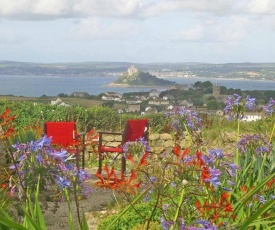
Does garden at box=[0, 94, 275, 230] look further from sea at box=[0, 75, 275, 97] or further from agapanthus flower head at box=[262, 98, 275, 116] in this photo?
sea at box=[0, 75, 275, 97]

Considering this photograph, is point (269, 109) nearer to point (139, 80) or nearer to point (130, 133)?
point (130, 133)

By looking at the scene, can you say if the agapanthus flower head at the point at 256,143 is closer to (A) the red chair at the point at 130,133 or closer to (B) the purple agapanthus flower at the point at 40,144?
(B) the purple agapanthus flower at the point at 40,144

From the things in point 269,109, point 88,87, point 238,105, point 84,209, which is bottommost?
point 88,87

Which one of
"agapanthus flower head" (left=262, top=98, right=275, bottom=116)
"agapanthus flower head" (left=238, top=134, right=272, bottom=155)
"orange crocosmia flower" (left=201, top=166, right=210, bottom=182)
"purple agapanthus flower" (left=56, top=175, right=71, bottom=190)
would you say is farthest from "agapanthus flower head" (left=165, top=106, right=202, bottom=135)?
"purple agapanthus flower" (left=56, top=175, right=71, bottom=190)

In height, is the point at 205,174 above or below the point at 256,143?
above

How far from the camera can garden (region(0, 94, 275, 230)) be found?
8.13 feet

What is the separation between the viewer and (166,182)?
3.35 m

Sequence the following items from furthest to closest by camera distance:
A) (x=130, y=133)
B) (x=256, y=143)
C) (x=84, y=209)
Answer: (x=130, y=133) → (x=84, y=209) → (x=256, y=143)

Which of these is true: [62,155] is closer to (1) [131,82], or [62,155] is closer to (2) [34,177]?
(2) [34,177]

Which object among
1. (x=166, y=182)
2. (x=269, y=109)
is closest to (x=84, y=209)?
(x=269, y=109)

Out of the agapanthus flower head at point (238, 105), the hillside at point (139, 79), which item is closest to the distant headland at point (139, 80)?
the hillside at point (139, 79)

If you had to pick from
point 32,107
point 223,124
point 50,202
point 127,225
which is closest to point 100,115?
point 32,107

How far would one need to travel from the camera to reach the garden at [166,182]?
97.5 inches

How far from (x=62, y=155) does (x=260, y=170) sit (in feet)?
7.12
